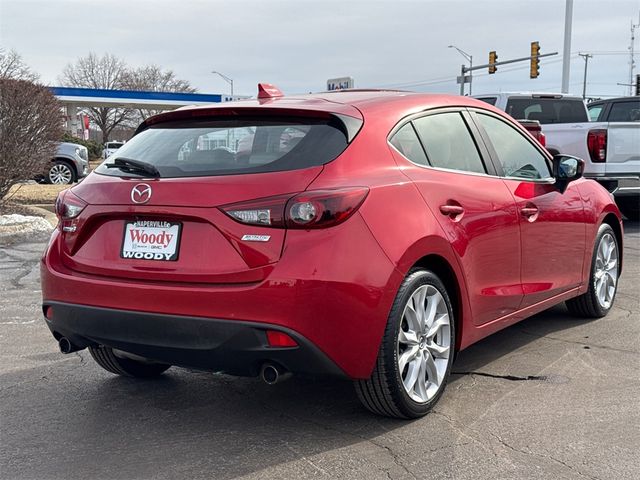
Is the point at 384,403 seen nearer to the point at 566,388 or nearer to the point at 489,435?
the point at 489,435

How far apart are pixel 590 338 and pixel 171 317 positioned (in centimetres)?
331

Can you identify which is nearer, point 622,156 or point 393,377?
point 393,377

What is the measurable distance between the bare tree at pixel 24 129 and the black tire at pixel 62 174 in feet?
22.8

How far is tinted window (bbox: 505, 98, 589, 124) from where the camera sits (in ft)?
42.2

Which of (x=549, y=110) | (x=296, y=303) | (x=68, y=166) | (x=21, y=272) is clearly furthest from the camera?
(x=68, y=166)

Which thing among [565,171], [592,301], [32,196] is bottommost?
[592,301]

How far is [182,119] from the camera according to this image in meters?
4.00

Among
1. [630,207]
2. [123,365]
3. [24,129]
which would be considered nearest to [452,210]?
[123,365]

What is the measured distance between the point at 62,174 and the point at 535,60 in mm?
22842

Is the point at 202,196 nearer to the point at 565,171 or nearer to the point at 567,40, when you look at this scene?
the point at 565,171

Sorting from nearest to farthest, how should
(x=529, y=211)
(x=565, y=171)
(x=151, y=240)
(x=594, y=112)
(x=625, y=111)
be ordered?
(x=151, y=240), (x=529, y=211), (x=565, y=171), (x=625, y=111), (x=594, y=112)

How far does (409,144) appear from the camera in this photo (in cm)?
398

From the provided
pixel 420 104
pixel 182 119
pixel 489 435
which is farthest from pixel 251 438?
pixel 420 104

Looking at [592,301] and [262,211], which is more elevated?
[262,211]
